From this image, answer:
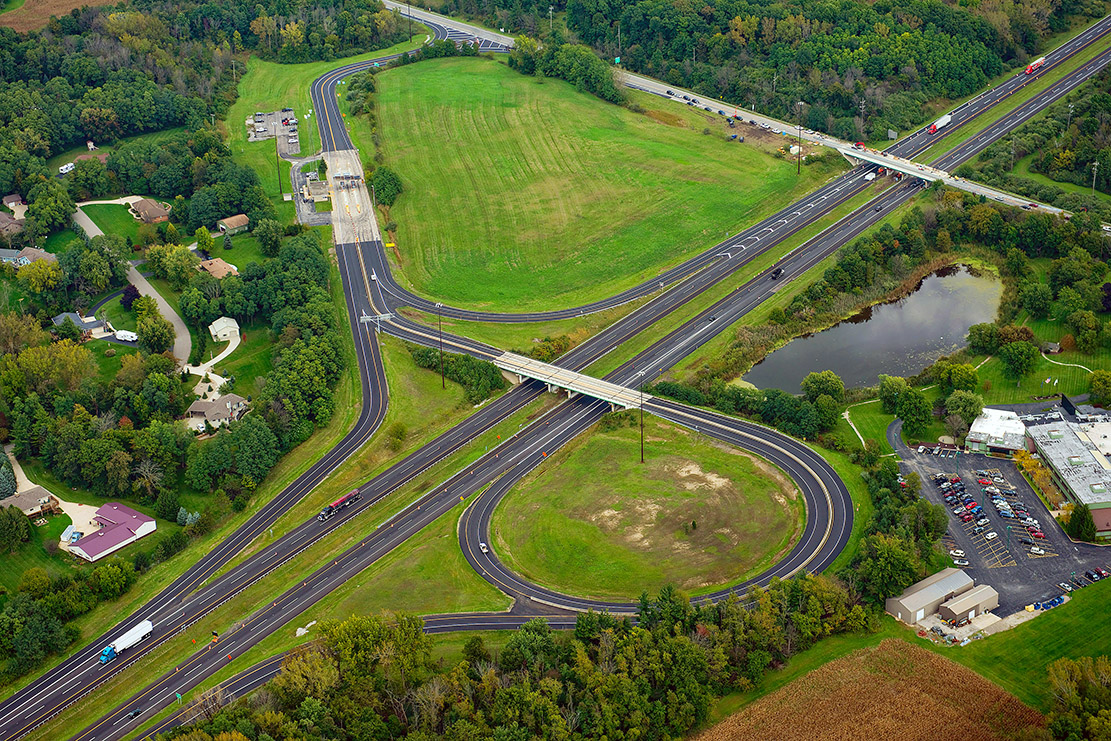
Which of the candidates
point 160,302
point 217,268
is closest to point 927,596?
point 217,268

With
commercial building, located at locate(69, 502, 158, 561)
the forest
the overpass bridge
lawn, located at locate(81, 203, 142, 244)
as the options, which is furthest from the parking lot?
lawn, located at locate(81, 203, 142, 244)

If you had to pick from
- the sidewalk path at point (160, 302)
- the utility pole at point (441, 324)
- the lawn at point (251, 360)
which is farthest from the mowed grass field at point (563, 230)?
the sidewalk path at point (160, 302)

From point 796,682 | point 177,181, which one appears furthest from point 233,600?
point 177,181

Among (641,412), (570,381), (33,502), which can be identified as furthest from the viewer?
(570,381)

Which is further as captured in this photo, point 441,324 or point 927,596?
point 441,324

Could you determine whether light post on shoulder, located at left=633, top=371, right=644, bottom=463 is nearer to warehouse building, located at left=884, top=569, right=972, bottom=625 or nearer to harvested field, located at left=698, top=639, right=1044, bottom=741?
warehouse building, located at left=884, top=569, right=972, bottom=625

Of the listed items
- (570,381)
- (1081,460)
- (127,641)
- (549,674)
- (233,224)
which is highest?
(1081,460)

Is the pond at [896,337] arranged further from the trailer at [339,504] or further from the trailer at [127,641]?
the trailer at [127,641]

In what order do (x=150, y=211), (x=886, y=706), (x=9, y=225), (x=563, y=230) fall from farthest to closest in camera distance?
(x=150, y=211) < (x=563, y=230) < (x=9, y=225) < (x=886, y=706)

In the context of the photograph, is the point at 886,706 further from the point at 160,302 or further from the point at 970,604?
the point at 160,302
